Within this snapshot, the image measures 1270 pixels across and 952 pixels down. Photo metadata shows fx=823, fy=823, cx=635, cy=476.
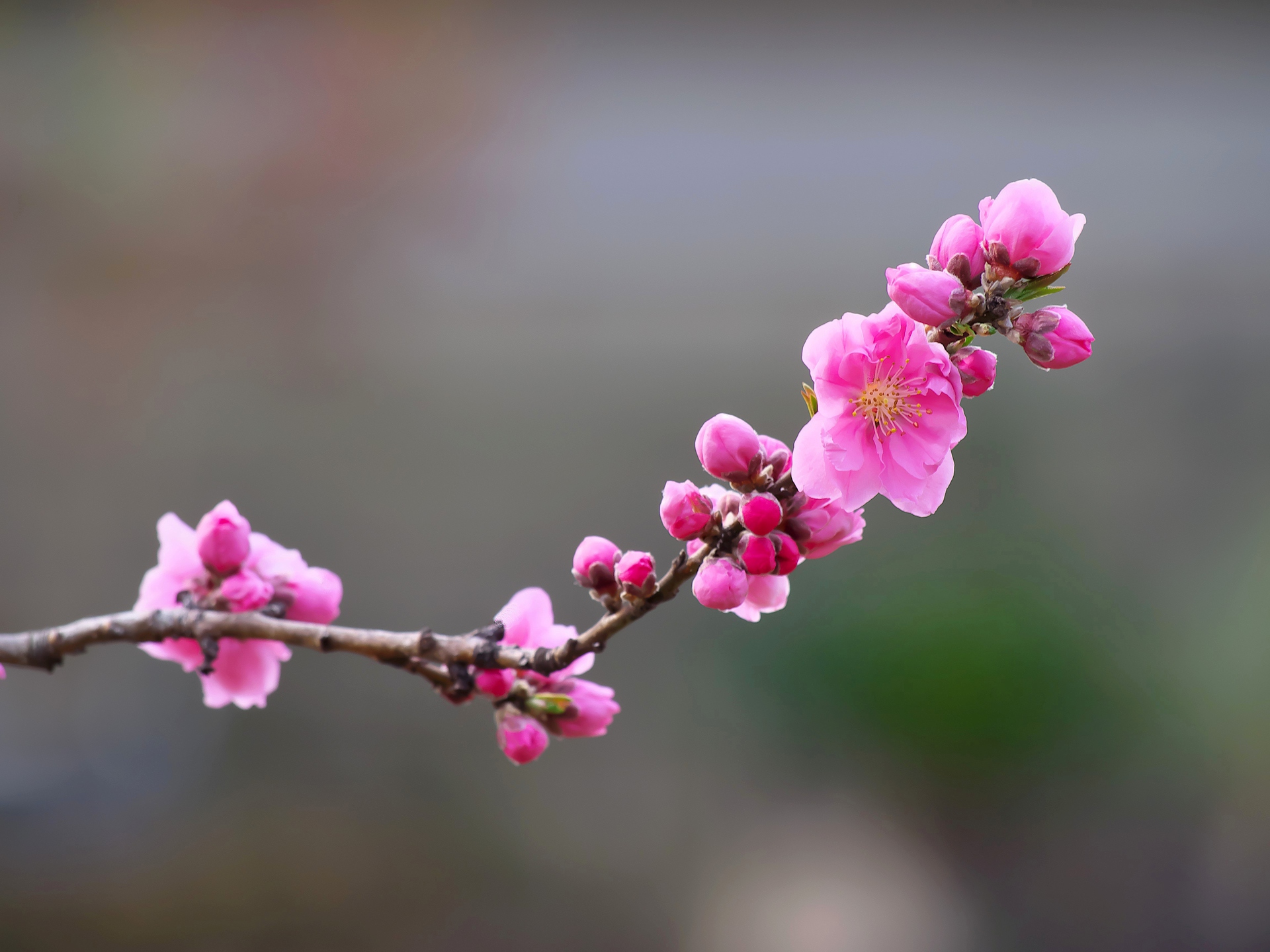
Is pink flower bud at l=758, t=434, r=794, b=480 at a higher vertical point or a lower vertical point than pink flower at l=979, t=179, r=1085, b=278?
lower

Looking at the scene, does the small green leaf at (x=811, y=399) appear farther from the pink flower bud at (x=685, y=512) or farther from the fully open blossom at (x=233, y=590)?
the fully open blossom at (x=233, y=590)

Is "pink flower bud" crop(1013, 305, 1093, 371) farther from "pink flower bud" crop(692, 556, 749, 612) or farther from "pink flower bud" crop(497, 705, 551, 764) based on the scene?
"pink flower bud" crop(497, 705, 551, 764)

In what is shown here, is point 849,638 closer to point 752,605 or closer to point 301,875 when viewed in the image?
point 301,875

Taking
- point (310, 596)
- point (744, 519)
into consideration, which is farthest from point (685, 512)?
point (310, 596)

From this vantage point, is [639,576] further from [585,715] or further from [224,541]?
[224,541]

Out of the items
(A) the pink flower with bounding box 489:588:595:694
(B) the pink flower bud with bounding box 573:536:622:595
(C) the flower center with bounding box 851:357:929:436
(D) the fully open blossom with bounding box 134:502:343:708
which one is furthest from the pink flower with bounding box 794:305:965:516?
(D) the fully open blossom with bounding box 134:502:343:708

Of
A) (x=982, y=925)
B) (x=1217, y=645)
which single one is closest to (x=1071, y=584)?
(x=1217, y=645)
